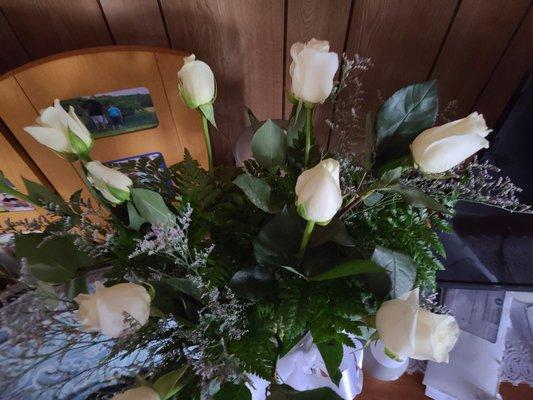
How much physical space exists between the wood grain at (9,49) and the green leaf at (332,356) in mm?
819

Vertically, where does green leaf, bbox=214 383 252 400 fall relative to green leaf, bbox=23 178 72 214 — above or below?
below

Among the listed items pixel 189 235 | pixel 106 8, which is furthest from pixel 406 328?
pixel 106 8

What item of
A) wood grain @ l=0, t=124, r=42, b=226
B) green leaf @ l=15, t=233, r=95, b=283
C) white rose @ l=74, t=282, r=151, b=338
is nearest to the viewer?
white rose @ l=74, t=282, r=151, b=338

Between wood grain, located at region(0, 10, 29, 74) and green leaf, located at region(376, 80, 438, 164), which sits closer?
green leaf, located at region(376, 80, 438, 164)

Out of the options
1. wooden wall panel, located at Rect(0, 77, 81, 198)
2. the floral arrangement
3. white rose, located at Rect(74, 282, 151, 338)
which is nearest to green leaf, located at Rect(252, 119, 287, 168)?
the floral arrangement

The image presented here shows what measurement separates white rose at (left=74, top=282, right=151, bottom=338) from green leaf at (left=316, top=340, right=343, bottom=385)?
0.20 metres

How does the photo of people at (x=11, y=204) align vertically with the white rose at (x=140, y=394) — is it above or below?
above

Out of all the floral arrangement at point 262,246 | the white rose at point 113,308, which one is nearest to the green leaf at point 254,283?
the floral arrangement at point 262,246

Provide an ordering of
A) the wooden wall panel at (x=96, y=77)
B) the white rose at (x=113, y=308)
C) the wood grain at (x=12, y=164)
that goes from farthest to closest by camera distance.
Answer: the wood grain at (x=12, y=164) → the wooden wall panel at (x=96, y=77) → the white rose at (x=113, y=308)

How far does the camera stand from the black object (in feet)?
2.40

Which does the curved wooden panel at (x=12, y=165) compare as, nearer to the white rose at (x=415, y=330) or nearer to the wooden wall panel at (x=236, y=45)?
the wooden wall panel at (x=236, y=45)

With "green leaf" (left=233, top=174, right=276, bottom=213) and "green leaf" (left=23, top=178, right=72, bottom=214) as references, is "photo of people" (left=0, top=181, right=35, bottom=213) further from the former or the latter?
"green leaf" (left=233, top=174, right=276, bottom=213)

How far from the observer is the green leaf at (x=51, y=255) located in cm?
42

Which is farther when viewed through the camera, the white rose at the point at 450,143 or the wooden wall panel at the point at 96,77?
the wooden wall panel at the point at 96,77
